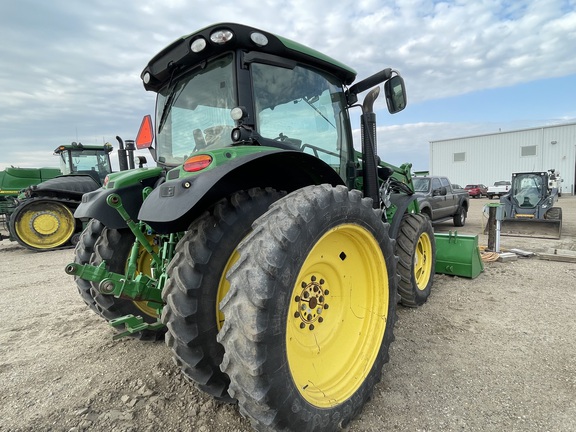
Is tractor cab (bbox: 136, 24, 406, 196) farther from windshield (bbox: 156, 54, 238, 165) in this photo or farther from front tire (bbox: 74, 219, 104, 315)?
front tire (bbox: 74, 219, 104, 315)

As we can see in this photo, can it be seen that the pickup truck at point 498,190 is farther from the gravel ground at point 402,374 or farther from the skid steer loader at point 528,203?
the gravel ground at point 402,374

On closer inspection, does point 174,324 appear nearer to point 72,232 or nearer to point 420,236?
point 420,236

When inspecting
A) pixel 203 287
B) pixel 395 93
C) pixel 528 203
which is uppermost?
pixel 395 93

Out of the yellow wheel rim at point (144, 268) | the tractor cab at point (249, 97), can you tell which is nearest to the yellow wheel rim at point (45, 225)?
the yellow wheel rim at point (144, 268)

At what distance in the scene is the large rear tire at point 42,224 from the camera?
8.28 metres

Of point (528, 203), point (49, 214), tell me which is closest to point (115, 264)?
point (49, 214)

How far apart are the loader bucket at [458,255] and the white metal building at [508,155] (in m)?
33.5

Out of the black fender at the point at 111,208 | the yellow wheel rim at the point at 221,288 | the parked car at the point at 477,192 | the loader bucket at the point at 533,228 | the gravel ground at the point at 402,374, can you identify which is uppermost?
the black fender at the point at 111,208

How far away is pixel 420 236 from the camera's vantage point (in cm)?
402

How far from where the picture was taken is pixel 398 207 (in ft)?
12.8

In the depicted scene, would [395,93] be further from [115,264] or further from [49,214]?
[49,214]

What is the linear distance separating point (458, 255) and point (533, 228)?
547 cm

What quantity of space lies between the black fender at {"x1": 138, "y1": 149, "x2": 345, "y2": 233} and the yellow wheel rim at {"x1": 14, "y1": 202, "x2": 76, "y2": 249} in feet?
27.8

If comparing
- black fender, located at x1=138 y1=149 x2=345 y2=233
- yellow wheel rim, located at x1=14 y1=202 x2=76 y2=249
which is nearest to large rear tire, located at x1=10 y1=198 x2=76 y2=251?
yellow wheel rim, located at x1=14 y1=202 x2=76 y2=249
